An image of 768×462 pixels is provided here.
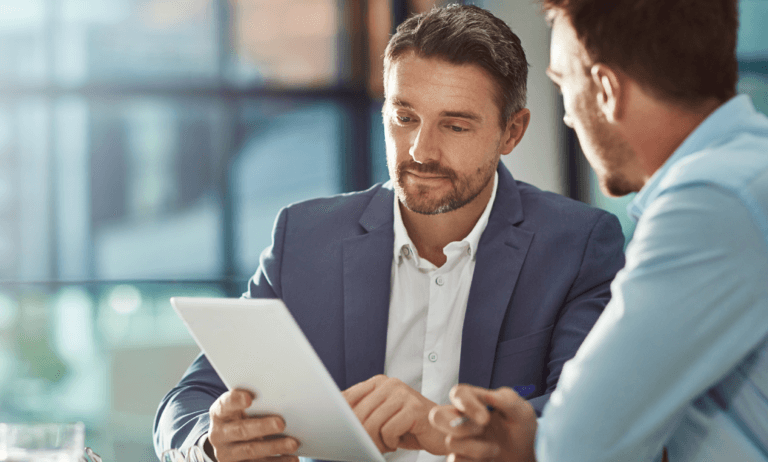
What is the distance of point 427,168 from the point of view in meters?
1.49

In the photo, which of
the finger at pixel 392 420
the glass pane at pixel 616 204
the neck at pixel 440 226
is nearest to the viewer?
the finger at pixel 392 420

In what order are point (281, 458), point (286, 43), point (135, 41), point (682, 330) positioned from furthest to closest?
point (286, 43), point (135, 41), point (281, 458), point (682, 330)

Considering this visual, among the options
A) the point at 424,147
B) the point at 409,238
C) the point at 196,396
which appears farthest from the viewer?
the point at 409,238

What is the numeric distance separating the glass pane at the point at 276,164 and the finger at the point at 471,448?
→ 2557mm

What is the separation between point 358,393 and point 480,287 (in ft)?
1.55

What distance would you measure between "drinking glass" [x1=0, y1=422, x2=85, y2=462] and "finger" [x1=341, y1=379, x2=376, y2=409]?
1.31 ft

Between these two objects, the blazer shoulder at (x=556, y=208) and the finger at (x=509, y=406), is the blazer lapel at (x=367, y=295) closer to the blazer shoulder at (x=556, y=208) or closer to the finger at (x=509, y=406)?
the blazer shoulder at (x=556, y=208)

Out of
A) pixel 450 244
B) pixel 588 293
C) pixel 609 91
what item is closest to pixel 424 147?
pixel 450 244

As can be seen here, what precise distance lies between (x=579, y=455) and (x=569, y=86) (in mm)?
533

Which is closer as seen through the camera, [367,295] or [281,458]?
[281,458]

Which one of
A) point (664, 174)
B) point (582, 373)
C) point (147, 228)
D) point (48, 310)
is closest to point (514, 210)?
point (664, 174)

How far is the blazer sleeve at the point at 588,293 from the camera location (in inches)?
52.7

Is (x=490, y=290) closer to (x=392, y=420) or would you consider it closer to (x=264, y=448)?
(x=392, y=420)

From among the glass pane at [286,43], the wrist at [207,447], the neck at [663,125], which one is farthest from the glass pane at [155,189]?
the neck at [663,125]
